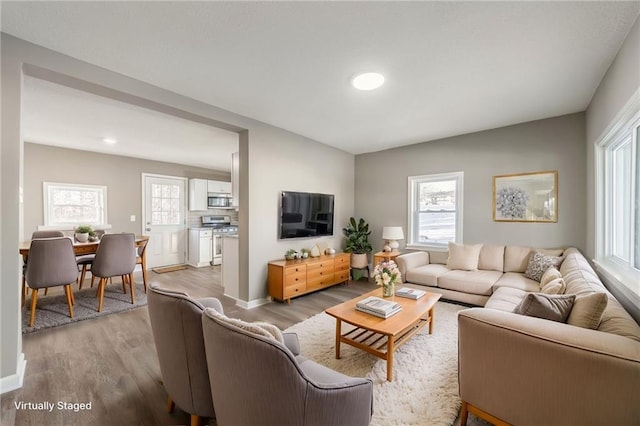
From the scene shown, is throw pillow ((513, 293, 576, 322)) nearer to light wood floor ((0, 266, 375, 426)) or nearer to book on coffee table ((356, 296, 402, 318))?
book on coffee table ((356, 296, 402, 318))

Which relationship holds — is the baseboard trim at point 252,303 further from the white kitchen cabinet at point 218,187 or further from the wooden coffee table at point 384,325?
the white kitchen cabinet at point 218,187

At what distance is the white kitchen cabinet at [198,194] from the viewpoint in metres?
6.42

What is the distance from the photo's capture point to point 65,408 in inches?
67.2

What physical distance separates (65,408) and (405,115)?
4.11 m

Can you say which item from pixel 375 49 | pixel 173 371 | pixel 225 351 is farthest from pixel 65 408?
pixel 375 49

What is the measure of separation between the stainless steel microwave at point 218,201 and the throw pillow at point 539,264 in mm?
6481

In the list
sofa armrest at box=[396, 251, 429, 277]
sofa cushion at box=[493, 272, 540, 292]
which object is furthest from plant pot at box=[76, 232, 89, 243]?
sofa cushion at box=[493, 272, 540, 292]

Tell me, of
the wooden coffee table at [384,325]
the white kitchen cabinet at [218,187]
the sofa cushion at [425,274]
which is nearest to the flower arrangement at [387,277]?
the wooden coffee table at [384,325]

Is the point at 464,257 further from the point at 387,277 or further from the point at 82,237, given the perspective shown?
the point at 82,237

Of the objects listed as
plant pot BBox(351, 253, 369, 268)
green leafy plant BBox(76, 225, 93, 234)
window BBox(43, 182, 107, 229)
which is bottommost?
plant pot BBox(351, 253, 369, 268)

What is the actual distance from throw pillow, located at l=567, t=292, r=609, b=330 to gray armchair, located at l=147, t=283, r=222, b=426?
2.01 m

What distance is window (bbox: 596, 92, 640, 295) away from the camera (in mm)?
1984

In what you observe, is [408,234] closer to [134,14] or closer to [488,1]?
[488,1]

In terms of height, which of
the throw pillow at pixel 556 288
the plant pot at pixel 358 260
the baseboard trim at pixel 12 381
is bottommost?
the baseboard trim at pixel 12 381
